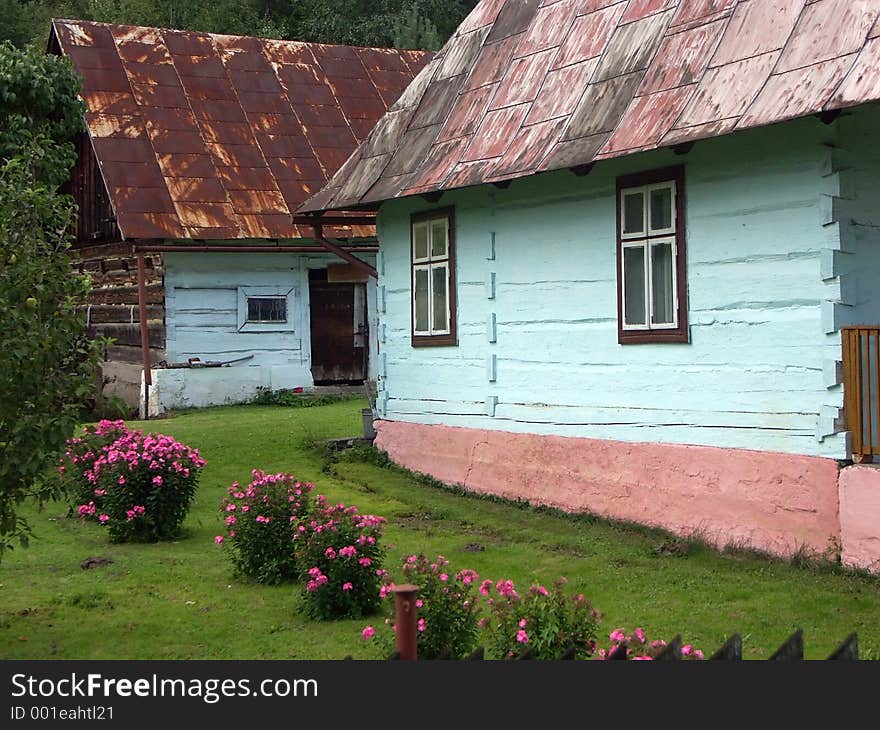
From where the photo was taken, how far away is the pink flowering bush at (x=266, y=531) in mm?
9695

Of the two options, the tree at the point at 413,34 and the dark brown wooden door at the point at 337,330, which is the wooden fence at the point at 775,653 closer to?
the dark brown wooden door at the point at 337,330

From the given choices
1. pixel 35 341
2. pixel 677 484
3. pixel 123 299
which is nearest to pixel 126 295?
pixel 123 299

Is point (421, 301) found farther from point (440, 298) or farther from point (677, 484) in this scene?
point (677, 484)

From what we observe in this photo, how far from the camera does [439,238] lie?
14227 mm

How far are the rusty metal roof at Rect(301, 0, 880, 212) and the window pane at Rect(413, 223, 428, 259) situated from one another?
26.7 inches

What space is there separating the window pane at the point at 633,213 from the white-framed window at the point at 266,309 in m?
12.3

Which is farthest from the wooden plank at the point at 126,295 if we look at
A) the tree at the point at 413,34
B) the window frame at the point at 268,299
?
the tree at the point at 413,34

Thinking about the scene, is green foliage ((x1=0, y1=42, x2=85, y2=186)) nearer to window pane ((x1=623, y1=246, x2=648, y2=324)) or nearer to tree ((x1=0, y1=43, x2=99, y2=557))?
tree ((x1=0, y1=43, x2=99, y2=557))

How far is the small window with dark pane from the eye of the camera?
2242cm

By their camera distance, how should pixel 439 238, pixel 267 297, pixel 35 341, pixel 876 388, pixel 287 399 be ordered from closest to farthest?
pixel 35 341 < pixel 876 388 < pixel 439 238 < pixel 287 399 < pixel 267 297

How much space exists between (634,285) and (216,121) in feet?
47.4

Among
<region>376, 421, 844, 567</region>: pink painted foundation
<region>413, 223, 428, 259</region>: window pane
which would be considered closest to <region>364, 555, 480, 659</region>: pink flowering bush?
<region>376, 421, 844, 567</region>: pink painted foundation

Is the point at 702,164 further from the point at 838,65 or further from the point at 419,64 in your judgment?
the point at 419,64

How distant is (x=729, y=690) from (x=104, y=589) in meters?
6.23
